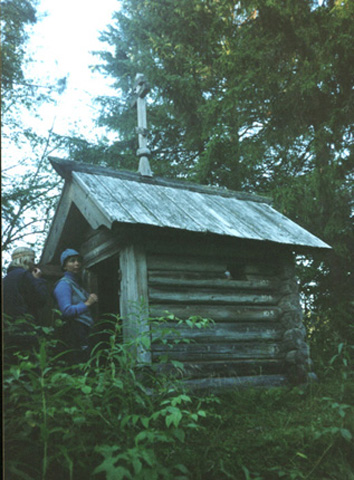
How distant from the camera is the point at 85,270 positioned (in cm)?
827

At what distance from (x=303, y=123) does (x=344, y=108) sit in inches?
41.5

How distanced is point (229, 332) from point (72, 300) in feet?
7.64

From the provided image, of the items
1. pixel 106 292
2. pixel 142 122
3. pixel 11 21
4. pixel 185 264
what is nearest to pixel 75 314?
pixel 185 264

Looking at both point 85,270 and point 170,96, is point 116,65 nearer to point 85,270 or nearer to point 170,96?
point 170,96

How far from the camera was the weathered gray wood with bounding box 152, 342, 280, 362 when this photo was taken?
6535mm

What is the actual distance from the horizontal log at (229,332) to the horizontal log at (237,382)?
544mm

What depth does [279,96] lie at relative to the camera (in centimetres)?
1180

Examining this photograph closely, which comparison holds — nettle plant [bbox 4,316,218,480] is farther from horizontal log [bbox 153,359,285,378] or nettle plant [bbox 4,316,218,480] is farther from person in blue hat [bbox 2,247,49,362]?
horizontal log [bbox 153,359,285,378]

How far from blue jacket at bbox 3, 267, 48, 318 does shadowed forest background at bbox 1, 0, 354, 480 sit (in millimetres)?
658

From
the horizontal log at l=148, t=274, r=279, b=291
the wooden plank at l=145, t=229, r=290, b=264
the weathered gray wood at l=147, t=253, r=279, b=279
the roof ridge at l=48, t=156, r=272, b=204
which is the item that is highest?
the roof ridge at l=48, t=156, r=272, b=204

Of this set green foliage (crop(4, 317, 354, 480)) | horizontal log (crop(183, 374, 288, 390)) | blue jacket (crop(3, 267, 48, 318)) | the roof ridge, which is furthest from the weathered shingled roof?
green foliage (crop(4, 317, 354, 480))

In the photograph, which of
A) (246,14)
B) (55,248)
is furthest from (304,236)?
(246,14)

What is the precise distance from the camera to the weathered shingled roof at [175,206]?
658 cm

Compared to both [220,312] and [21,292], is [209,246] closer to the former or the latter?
[220,312]
